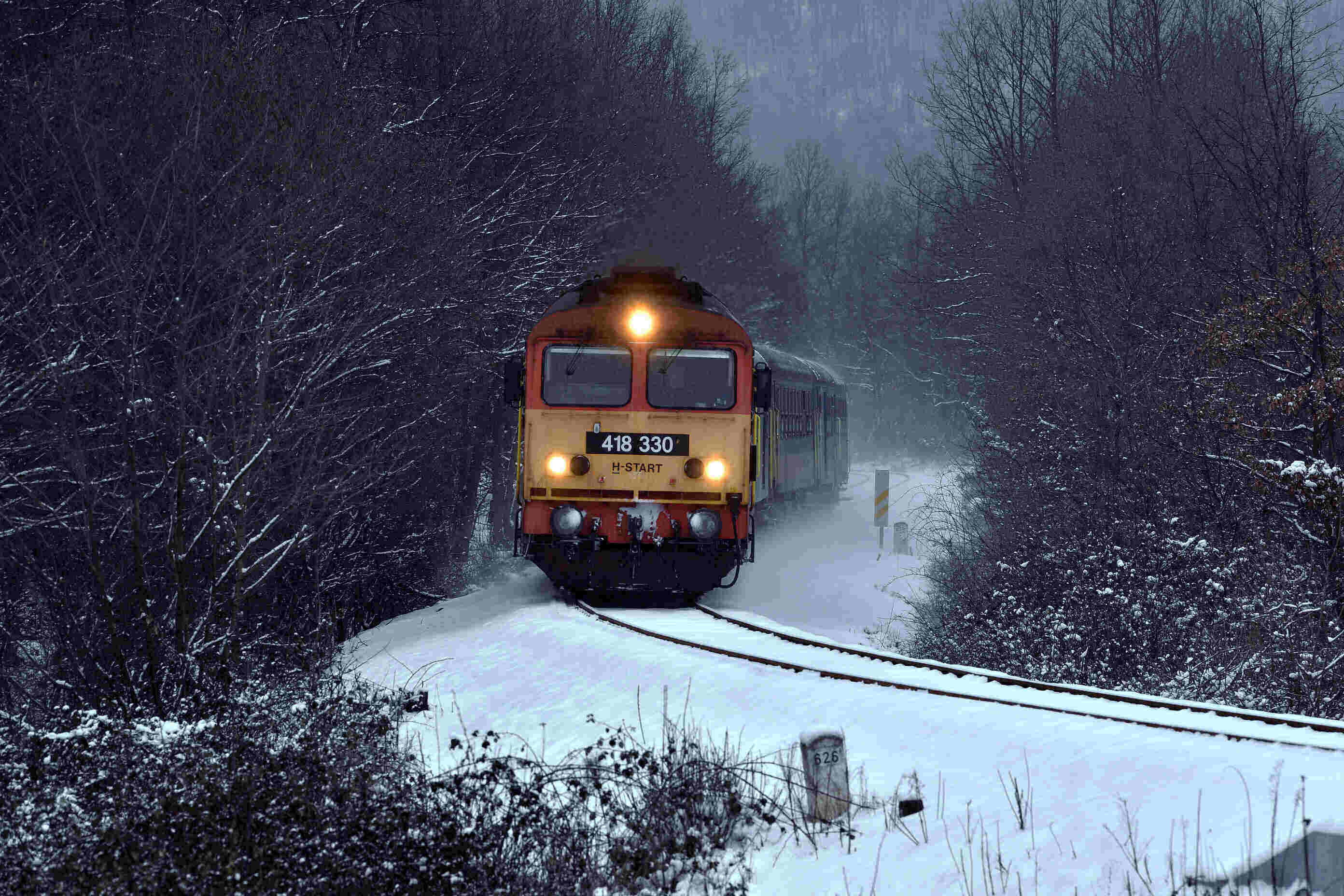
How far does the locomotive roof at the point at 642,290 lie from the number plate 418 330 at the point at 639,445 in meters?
1.58

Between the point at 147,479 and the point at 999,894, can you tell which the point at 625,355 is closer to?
the point at 147,479

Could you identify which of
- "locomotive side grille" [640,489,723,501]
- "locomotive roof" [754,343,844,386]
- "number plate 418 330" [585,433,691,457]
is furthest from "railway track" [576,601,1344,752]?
"locomotive roof" [754,343,844,386]

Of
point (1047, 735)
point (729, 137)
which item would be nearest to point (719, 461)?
point (1047, 735)

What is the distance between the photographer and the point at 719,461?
14547 mm

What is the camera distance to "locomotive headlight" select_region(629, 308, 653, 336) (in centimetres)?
1489

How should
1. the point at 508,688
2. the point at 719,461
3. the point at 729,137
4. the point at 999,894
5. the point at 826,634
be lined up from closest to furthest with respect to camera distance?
the point at 999,894 < the point at 508,688 < the point at 719,461 < the point at 826,634 < the point at 729,137

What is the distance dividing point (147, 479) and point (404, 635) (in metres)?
3.42

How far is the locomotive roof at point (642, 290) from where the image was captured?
1534 centimetres

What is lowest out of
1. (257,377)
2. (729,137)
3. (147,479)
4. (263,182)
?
(147,479)

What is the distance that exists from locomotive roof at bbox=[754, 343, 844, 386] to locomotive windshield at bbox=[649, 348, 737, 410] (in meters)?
1.63

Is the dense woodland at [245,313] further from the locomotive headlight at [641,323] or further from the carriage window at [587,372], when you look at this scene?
the locomotive headlight at [641,323]

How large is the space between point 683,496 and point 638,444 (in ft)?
2.46

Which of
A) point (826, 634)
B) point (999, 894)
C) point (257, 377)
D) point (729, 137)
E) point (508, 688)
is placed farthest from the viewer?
point (729, 137)

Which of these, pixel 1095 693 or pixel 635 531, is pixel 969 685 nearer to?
pixel 1095 693
